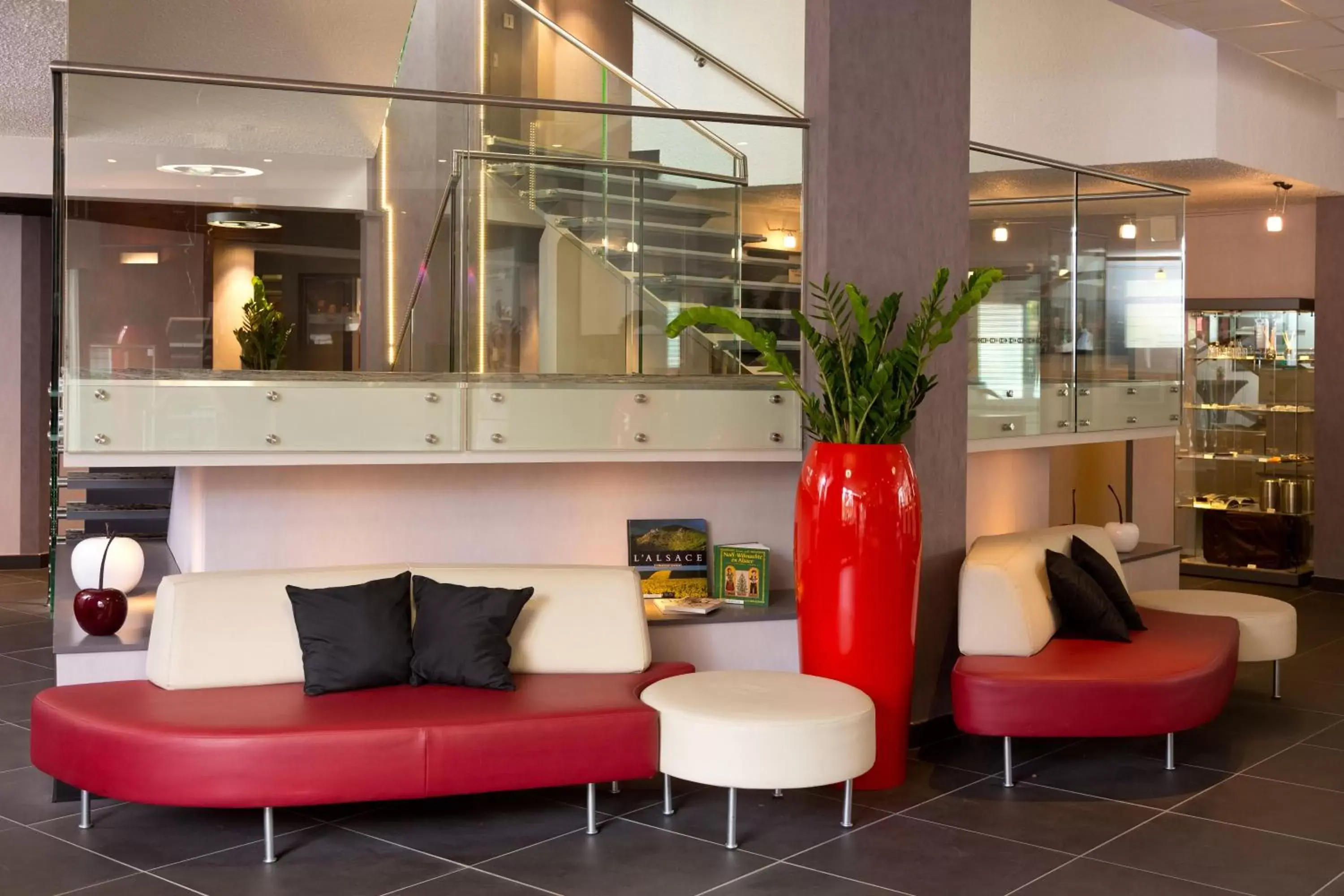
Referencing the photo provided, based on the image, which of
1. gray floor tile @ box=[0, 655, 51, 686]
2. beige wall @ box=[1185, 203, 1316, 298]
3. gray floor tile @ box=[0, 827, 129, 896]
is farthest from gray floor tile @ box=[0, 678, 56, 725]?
beige wall @ box=[1185, 203, 1316, 298]

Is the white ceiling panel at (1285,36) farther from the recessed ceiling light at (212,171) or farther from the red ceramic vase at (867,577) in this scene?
the recessed ceiling light at (212,171)

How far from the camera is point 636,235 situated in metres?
5.60

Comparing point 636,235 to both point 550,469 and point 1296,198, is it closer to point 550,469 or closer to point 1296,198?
point 550,469

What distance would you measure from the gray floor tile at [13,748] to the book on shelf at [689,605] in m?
2.51

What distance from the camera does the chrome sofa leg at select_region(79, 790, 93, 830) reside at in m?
4.61

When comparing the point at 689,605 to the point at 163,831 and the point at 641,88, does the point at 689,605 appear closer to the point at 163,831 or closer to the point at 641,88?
the point at 163,831

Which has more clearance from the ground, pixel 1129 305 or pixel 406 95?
pixel 406 95

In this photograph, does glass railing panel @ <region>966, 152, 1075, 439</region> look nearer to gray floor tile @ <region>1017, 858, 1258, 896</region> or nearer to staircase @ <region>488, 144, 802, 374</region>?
staircase @ <region>488, 144, 802, 374</region>

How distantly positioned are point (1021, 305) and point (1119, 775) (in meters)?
2.33

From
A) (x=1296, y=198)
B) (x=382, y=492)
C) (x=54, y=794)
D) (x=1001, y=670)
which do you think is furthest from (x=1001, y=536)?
(x=1296, y=198)

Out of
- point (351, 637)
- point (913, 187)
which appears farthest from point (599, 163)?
point (351, 637)

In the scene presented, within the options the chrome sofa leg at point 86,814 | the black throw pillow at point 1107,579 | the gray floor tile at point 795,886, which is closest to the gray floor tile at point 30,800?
the chrome sofa leg at point 86,814

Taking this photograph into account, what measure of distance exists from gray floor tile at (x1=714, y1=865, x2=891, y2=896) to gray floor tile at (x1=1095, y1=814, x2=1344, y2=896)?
0.88m

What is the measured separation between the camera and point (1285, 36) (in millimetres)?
7375
